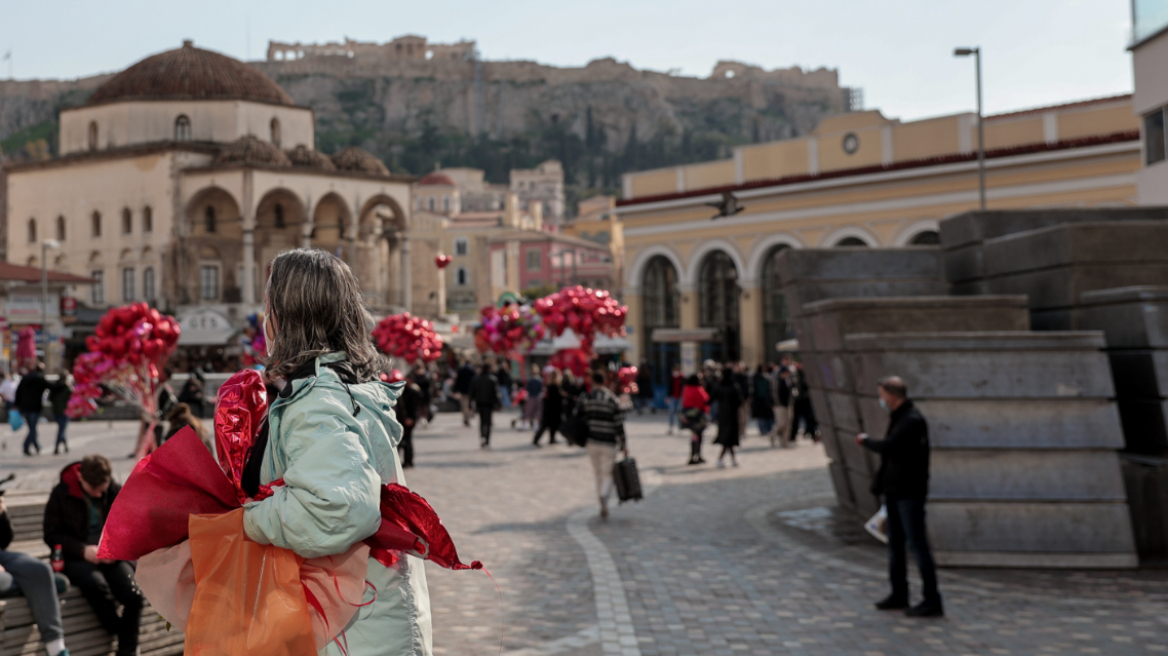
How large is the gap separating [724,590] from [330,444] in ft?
23.2

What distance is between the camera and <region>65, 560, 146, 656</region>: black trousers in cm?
658

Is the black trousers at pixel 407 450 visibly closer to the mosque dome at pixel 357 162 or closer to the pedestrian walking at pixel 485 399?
the pedestrian walking at pixel 485 399

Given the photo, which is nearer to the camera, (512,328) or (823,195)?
(512,328)

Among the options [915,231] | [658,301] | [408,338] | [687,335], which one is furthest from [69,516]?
[658,301]

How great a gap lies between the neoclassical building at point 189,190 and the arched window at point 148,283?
7 centimetres

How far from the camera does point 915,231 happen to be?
3784 cm

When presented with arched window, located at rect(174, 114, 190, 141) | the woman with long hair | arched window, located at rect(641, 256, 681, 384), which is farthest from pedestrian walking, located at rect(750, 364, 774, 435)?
arched window, located at rect(174, 114, 190, 141)

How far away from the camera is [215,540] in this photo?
9.29ft

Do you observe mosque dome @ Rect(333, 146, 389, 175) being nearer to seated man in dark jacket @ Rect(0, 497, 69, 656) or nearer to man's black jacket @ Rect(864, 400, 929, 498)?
man's black jacket @ Rect(864, 400, 929, 498)

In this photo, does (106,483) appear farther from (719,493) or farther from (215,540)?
(719,493)

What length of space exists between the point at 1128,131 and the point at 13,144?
137 m

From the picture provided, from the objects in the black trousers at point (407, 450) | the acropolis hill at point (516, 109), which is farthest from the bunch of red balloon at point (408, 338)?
the acropolis hill at point (516, 109)

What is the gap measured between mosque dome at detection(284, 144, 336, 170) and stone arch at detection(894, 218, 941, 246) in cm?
3314

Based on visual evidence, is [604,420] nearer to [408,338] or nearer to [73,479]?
[73,479]
